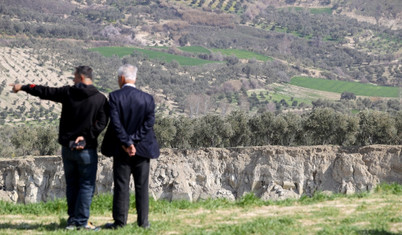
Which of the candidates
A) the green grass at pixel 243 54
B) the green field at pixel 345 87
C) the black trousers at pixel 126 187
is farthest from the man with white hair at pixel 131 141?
the green grass at pixel 243 54

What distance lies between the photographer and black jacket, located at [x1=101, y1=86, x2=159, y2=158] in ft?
33.0

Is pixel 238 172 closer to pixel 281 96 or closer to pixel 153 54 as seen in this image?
pixel 281 96

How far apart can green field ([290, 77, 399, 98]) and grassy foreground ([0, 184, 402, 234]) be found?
11305cm

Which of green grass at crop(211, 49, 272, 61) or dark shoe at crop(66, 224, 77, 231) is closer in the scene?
dark shoe at crop(66, 224, 77, 231)

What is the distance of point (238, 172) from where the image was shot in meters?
42.1

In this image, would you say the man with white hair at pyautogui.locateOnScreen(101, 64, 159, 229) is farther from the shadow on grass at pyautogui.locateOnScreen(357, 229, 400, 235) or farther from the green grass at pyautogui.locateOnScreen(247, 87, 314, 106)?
the green grass at pyautogui.locateOnScreen(247, 87, 314, 106)

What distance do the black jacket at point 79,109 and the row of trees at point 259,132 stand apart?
Result: 37794 millimetres

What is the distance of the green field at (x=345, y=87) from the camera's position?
123 metres

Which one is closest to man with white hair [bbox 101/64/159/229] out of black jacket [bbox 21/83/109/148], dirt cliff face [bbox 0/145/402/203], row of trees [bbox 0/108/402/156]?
black jacket [bbox 21/83/109/148]

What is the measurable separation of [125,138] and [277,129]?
40198mm

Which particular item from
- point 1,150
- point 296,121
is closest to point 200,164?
point 296,121

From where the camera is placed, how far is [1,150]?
176 feet

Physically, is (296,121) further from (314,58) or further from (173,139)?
(314,58)

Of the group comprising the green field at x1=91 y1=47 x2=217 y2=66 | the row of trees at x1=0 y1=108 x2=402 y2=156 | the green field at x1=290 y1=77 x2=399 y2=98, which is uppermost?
the green field at x1=91 y1=47 x2=217 y2=66
